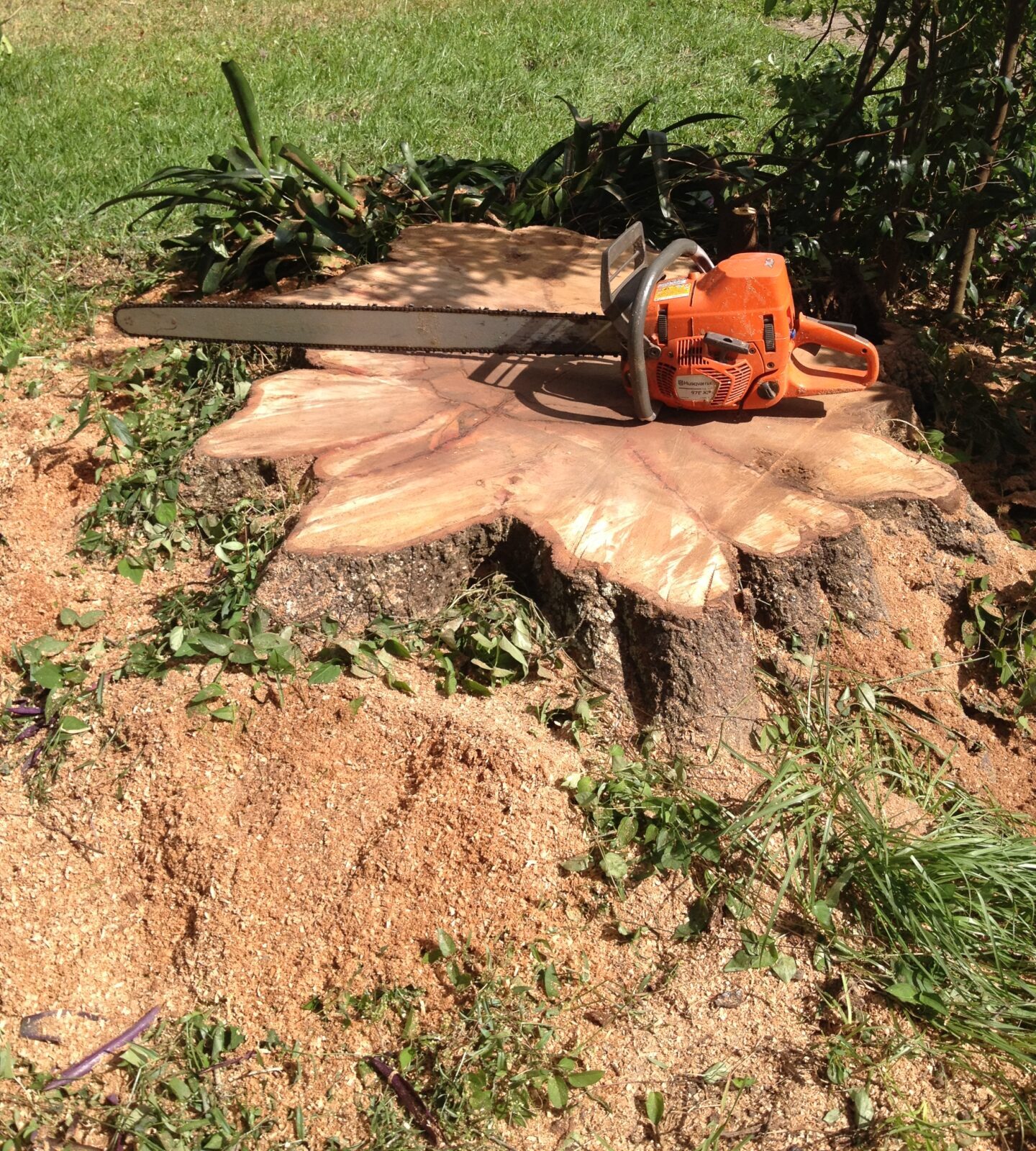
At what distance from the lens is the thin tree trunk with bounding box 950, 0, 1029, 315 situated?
13.0 feet

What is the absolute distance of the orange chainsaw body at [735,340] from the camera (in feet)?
9.47

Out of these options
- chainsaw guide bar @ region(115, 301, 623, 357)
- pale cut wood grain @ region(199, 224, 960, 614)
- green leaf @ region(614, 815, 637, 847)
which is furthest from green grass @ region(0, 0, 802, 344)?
green leaf @ region(614, 815, 637, 847)

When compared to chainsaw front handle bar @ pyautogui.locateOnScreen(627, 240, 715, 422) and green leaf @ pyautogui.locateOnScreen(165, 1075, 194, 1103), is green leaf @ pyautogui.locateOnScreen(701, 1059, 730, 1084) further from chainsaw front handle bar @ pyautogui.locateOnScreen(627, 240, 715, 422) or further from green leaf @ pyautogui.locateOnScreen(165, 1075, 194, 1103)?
chainsaw front handle bar @ pyautogui.locateOnScreen(627, 240, 715, 422)

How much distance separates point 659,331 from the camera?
2.94m

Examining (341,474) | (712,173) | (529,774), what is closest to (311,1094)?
(529,774)

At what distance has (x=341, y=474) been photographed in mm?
2959

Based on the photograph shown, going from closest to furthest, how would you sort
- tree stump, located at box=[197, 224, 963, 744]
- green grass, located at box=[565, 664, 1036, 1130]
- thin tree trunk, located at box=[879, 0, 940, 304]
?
1. green grass, located at box=[565, 664, 1036, 1130]
2. tree stump, located at box=[197, 224, 963, 744]
3. thin tree trunk, located at box=[879, 0, 940, 304]

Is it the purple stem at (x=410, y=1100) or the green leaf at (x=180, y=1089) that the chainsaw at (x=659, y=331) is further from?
the green leaf at (x=180, y=1089)

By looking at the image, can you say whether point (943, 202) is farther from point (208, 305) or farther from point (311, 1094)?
point (311, 1094)

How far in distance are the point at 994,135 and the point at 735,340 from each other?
7.12 feet

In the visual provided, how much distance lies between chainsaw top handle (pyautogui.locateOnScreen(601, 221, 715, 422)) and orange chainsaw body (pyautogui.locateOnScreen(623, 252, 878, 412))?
0.05 metres

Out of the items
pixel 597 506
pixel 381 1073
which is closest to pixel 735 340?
pixel 597 506

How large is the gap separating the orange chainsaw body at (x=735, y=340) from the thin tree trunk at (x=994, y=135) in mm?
1554

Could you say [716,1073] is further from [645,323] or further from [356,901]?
[645,323]
